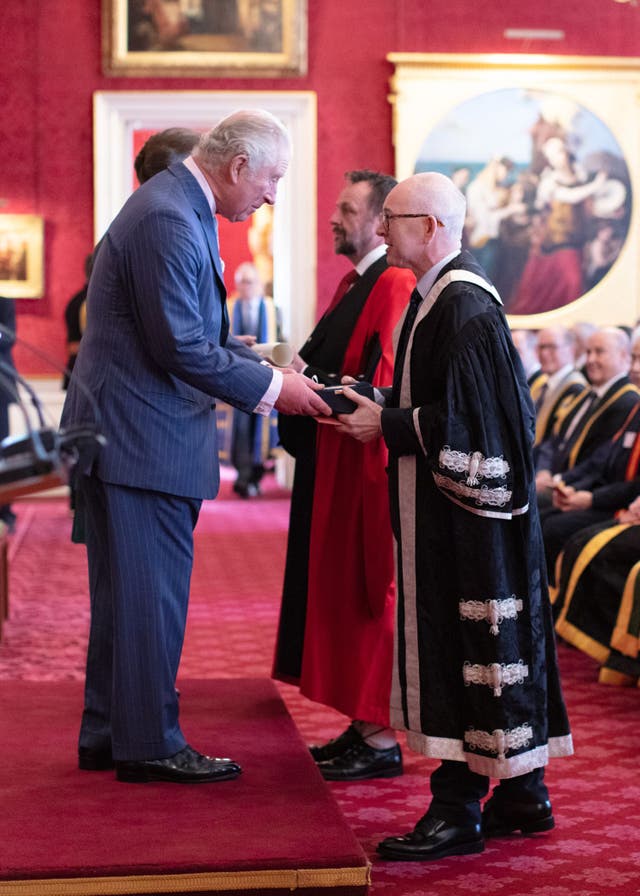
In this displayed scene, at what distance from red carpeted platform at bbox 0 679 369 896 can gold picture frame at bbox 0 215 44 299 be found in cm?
907

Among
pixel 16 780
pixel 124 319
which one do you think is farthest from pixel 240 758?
pixel 124 319

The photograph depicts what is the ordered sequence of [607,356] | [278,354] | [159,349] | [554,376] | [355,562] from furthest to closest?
[554,376]
[607,356]
[355,562]
[278,354]
[159,349]

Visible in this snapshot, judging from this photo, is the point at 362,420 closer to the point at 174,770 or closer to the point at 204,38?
the point at 174,770

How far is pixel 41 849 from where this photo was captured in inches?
128

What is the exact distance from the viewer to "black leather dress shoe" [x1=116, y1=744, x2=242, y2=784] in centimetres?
384

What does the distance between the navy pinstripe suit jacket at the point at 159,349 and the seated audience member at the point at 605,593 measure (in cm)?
287

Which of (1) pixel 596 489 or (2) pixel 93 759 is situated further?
(1) pixel 596 489

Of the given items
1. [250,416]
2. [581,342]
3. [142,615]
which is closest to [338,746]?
[142,615]

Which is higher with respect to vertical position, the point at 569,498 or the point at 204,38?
the point at 204,38

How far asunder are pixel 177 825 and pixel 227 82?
1049cm

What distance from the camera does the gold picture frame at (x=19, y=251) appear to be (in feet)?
42.7

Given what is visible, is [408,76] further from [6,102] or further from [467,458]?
[467,458]

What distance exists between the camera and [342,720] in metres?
5.47

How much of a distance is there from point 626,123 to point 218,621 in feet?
25.5
